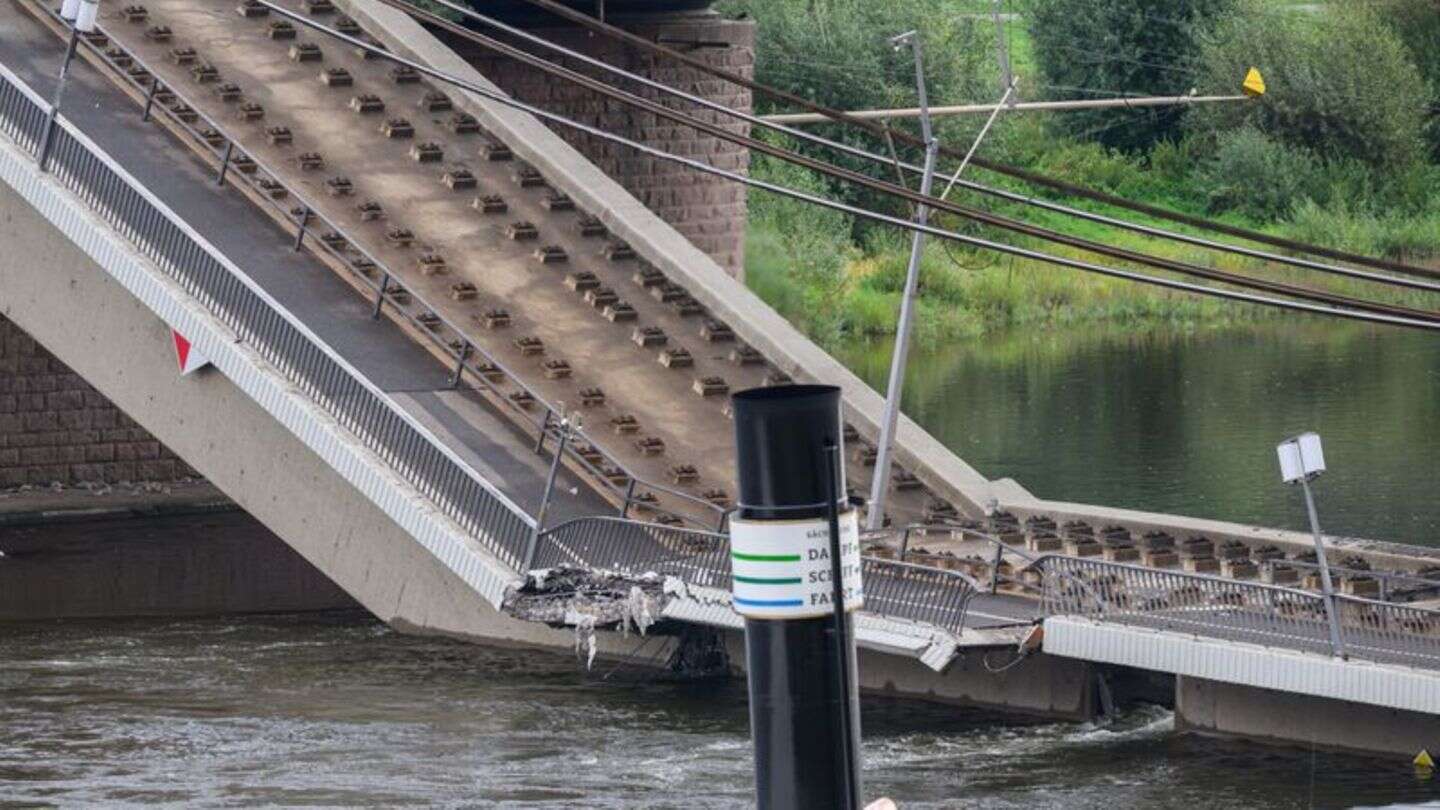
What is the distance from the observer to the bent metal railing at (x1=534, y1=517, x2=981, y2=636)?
2720 cm

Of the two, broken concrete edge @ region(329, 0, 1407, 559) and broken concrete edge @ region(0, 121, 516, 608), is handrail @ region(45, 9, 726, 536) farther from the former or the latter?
broken concrete edge @ region(329, 0, 1407, 559)

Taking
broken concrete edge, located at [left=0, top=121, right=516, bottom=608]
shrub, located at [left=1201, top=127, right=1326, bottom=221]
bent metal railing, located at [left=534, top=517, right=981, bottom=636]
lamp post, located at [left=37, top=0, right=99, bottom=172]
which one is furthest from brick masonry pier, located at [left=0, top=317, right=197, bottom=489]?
shrub, located at [left=1201, top=127, right=1326, bottom=221]

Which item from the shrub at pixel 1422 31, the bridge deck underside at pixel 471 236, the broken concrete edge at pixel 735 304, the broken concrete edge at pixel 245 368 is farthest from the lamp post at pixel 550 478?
the shrub at pixel 1422 31

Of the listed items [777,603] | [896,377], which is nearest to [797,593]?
[777,603]

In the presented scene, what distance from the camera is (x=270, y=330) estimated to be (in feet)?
102

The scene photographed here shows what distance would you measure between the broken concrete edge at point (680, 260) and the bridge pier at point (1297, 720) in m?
6.70

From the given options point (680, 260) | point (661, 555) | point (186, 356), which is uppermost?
point (680, 260)

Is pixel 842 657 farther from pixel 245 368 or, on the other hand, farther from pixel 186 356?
pixel 186 356

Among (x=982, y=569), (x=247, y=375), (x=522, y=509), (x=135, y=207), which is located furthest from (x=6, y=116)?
(x=982, y=569)

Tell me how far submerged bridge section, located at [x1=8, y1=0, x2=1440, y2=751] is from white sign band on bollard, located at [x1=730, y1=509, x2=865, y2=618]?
13.0 m

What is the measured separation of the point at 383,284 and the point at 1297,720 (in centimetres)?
1270

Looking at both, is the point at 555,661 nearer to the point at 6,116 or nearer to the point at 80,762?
the point at 80,762

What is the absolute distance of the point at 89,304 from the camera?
107 feet

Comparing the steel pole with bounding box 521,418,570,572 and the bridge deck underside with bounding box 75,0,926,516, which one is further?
the bridge deck underside with bounding box 75,0,926,516
